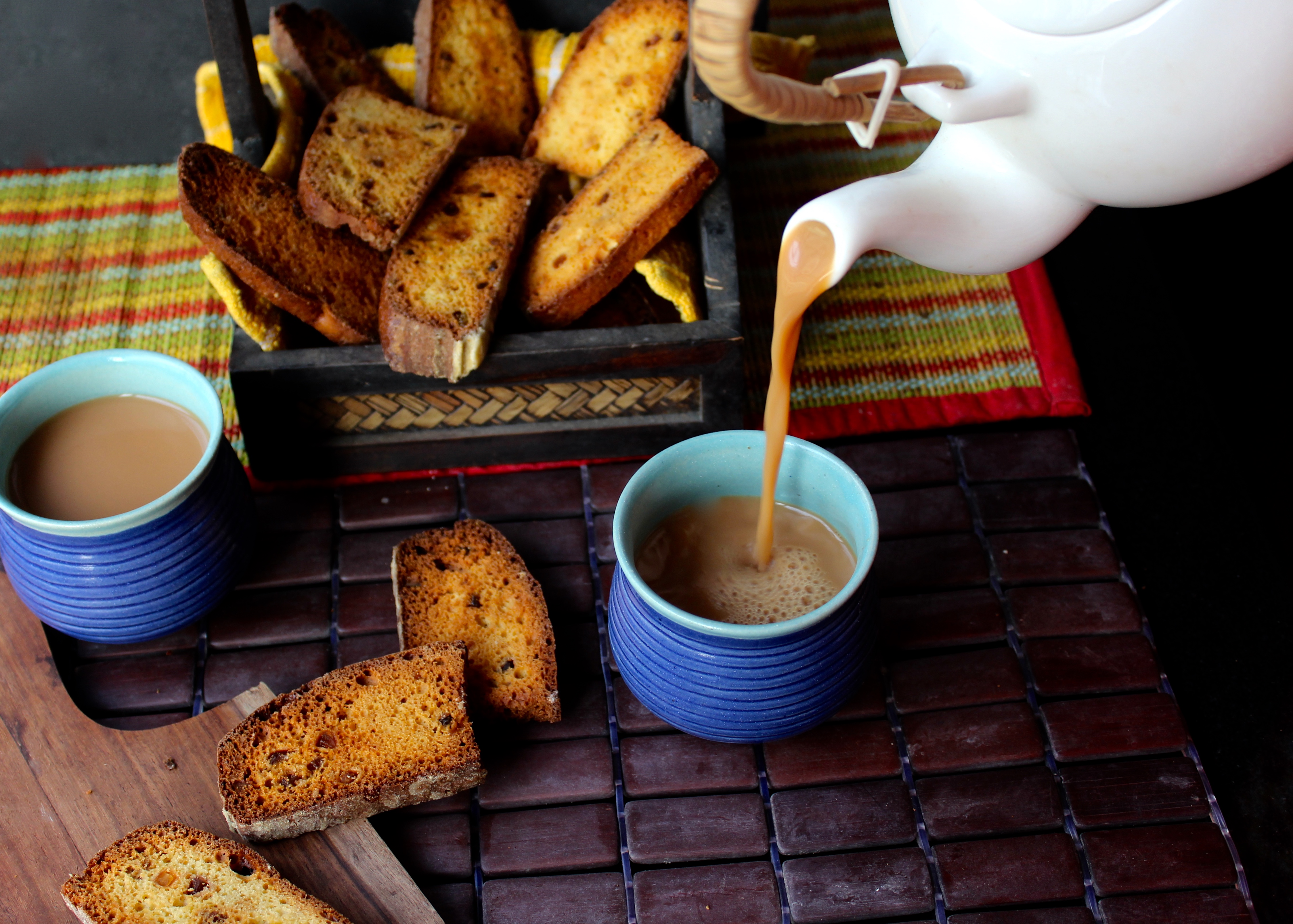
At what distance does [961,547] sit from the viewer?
0.97 meters

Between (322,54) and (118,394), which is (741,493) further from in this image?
(322,54)

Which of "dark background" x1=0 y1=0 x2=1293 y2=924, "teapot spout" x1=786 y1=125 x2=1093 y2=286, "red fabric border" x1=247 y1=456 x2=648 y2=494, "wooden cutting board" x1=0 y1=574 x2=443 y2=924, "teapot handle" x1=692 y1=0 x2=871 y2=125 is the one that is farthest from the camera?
"red fabric border" x1=247 y1=456 x2=648 y2=494

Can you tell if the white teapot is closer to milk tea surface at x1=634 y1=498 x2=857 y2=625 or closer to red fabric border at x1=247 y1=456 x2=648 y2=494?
milk tea surface at x1=634 y1=498 x2=857 y2=625

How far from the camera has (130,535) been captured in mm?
810

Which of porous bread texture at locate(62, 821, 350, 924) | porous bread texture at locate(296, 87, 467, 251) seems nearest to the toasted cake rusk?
porous bread texture at locate(296, 87, 467, 251)

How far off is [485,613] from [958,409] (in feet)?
1.64

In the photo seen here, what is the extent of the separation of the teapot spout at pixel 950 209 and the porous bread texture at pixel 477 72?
1.74 ft

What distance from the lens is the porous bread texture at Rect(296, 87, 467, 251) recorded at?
97 centimetres

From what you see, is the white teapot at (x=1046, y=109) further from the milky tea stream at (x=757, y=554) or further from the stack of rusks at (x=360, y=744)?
the stack of rusks at (x=360, y=744)

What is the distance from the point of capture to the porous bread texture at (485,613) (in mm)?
845

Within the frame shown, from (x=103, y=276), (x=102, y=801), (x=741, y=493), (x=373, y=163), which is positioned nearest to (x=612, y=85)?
(x=373, y=163)

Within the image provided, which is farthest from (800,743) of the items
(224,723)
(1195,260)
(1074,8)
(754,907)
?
(1195,260)

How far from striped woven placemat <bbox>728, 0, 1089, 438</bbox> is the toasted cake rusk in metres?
0.20

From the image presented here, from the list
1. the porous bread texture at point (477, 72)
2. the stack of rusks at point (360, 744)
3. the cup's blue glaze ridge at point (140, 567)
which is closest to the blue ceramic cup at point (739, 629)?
the stack of rusks at point (360, 744)
